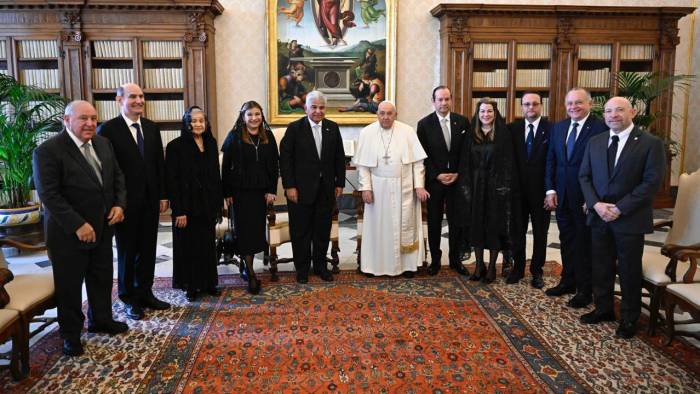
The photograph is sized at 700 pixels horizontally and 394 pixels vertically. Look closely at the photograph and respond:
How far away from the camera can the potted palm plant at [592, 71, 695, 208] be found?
6.44 meters

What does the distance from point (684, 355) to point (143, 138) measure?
A: 3.65 m

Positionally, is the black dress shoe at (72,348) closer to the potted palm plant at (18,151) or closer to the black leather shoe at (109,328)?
the black leather shoe at (109,328)

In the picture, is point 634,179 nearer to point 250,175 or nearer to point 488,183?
point 488,183

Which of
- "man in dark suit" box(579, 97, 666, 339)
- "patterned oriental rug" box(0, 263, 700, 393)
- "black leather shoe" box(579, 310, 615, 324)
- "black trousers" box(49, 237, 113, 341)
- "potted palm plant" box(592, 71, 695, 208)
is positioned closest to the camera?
"patterned oriental rug" box(0, 263, 700, 393)

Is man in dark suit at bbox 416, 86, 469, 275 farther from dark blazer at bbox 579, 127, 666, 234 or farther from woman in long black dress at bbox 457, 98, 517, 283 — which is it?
dark blazer at bbox 579, 127, 666, 234

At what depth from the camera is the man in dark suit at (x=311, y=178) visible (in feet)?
13.7

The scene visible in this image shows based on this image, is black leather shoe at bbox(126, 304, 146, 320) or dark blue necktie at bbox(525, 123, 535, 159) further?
dark blue necktie at bbox(525, 123, 535, 159)

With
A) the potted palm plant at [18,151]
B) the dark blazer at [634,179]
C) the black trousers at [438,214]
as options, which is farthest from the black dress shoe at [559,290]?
the potted palm plant at [18,151]

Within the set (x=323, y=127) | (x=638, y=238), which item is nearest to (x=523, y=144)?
(x=638, y=238)

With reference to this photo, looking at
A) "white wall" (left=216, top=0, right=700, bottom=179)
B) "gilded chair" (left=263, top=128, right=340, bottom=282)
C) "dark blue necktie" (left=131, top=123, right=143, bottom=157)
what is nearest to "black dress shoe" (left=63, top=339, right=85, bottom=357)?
"dark blue necktie" (left=131, top=123, right=143, bottom=157)

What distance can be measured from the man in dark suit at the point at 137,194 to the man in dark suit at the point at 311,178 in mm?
1057

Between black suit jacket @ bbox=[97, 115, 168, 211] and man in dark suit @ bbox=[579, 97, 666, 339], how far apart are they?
115 inches

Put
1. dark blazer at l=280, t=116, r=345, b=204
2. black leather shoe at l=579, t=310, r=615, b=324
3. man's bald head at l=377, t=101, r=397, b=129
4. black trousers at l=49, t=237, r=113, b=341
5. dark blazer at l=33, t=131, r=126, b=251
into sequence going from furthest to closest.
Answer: man's bald head at l=377, t=101, r=397, b=129, dark blazer at l=280, t=116, r=345, b=204, black leather shoe at l=579, t=310, r=615, b=324, black trousers at l=49, t=237, r=113, b=341, dark blazer at l=33, t=131, r=126, b=251

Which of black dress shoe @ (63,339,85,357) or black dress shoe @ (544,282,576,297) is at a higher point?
black dress shoe @ (544,282,576,297)
